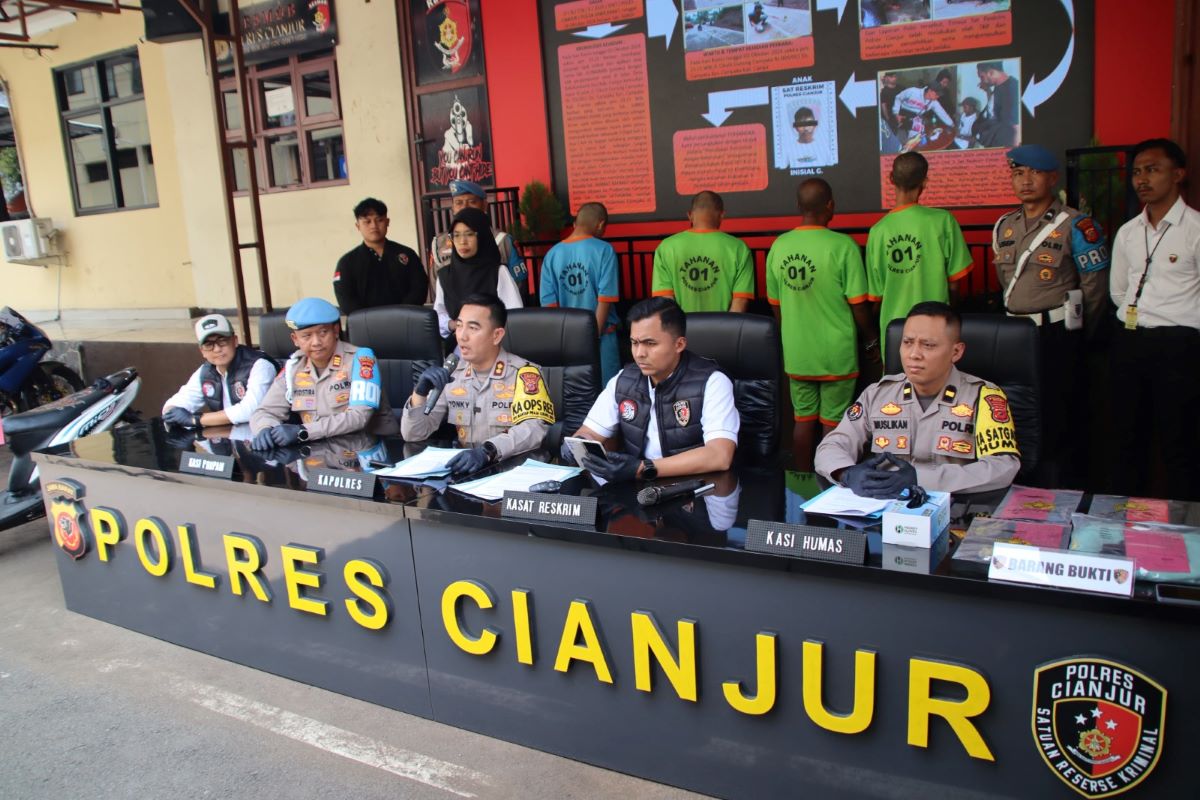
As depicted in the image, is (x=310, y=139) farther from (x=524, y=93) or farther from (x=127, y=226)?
(x=127, y=226)

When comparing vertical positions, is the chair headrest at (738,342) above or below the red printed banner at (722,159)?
below

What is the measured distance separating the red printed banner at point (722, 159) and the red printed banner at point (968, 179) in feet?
3.11

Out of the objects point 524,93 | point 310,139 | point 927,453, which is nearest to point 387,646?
point 927,453

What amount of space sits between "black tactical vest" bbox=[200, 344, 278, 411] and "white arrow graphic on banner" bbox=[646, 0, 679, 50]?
309cm

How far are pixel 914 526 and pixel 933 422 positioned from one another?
763 mm

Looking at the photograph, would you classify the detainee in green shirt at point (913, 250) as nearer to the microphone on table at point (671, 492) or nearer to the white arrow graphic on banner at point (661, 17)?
the microphone on table at point (671, 492)

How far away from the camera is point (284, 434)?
3162 millimetres

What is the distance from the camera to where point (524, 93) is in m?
6.15

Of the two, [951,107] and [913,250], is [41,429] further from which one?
[951,107]

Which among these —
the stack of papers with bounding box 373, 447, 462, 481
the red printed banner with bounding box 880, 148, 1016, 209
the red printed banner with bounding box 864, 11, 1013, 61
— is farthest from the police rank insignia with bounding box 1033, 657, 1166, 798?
the red printed banner with bounding box 864, 11, 1013, 61

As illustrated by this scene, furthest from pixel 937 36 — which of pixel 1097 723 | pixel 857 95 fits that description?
pixel 1097 723

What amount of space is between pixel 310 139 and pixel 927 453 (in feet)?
20.4

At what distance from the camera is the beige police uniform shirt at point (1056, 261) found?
3488 millimetres

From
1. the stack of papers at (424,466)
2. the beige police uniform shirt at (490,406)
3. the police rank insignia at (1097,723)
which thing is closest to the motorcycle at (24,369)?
the beige police uniform shirt at (490,406)
